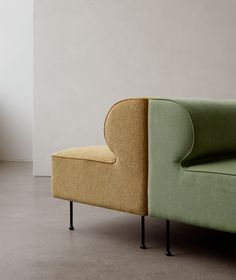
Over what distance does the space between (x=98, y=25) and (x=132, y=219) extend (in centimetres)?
203

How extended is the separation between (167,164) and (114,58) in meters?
2.32

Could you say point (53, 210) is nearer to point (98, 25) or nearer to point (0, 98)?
point (98, 25)

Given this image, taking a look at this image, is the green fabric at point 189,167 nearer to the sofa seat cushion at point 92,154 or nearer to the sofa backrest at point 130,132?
the sofa backrest at point 130,132

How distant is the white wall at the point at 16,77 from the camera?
17.7 feet

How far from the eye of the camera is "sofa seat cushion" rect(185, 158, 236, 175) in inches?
69.6

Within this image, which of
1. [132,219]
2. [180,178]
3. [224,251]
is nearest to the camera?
[180,178]

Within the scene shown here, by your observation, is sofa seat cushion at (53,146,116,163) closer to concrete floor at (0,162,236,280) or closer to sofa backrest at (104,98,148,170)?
sofa backrest at (104,98,148,170)

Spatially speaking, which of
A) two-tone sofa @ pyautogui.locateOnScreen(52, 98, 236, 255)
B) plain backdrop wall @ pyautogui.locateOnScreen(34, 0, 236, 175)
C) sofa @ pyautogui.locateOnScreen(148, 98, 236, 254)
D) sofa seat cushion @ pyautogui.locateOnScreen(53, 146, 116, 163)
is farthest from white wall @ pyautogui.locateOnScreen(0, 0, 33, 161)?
sofa @ pyautogui.locateOnScreen(148, 98, 236, 254)

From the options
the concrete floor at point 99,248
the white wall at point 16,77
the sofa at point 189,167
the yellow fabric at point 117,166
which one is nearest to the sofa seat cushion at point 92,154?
the yellow fabric at point 117,166

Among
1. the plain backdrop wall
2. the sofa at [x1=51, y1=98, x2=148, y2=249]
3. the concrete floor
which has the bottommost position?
the concrete floor

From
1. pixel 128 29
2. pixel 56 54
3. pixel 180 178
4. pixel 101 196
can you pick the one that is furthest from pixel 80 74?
pixel 180 178

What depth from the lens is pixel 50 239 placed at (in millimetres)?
2184

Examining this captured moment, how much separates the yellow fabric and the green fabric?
4cm

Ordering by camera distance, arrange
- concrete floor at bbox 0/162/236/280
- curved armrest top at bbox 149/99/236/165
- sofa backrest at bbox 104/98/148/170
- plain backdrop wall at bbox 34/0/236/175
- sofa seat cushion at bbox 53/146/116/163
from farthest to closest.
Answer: plain backdrop wall at bbox 34/0/236/175, sofa seat cushion at bbox 53/146/116/163, sofa backrest at bbox 104/98/148/170, curved armrest top at bbox 149/99/236/165, concrete floor at bbox 0/162/236/280
